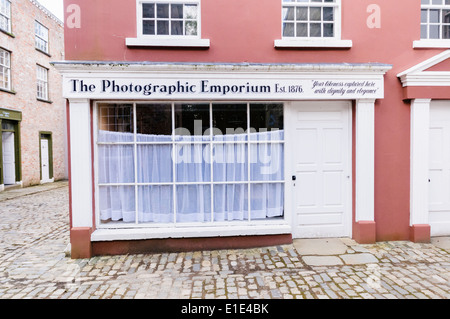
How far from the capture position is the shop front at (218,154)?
498cm

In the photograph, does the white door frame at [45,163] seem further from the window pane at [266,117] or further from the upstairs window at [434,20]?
the upstairs window at [434,20]

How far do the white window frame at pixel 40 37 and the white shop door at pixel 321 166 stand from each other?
16.0 metres

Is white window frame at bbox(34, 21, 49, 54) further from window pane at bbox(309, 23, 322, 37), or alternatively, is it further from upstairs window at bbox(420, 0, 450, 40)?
upstairs window at bbox(420, 0, 450, 40)

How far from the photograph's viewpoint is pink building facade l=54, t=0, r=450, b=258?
16.5 ft

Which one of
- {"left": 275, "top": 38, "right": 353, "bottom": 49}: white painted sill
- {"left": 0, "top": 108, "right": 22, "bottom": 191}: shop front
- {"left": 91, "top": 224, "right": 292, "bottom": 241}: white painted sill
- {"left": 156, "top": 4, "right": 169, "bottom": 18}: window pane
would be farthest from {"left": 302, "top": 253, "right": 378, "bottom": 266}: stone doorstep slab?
{"left": 0, "top": 108, "right": 22, "bottom": 191}: shop front

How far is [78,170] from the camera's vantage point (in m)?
4.99

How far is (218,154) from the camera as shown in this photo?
18.0 ft

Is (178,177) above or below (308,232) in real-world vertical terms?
above

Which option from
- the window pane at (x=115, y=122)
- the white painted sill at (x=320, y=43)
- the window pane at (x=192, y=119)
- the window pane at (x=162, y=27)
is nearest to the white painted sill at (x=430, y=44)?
the white painted sill at (x=320, y=43)
